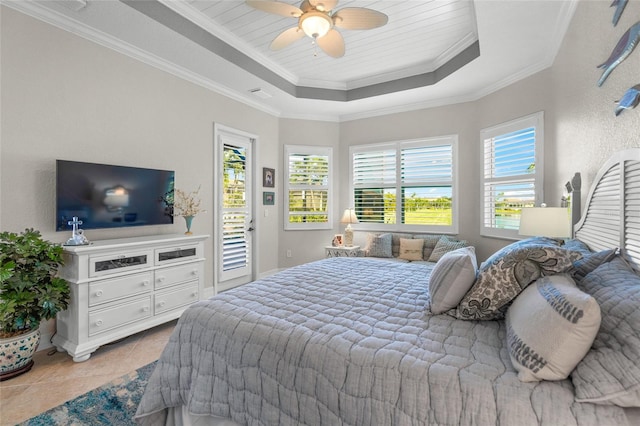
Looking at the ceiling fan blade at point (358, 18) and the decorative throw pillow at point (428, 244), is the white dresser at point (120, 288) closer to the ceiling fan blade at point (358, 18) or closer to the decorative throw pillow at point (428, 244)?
the ceiling fan blade at point (358, 18)

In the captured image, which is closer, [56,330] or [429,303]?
[429,303]

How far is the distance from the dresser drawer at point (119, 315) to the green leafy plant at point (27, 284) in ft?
0.83

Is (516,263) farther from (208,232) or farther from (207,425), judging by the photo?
(208,232)

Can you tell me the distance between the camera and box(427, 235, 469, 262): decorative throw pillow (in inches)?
157

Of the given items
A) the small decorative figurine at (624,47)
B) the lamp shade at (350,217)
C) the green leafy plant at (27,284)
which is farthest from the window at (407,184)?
the green leafy plant at (27,284)

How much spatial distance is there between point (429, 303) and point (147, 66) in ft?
11.6

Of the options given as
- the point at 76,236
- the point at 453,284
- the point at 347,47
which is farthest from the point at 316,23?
the point at 76,236

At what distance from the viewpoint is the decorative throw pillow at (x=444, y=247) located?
3.99 m

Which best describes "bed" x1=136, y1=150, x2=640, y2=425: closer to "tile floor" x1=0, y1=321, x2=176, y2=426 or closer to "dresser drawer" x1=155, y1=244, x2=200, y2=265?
"tile floor" x1=0, y1=321, x2=176, y2=426

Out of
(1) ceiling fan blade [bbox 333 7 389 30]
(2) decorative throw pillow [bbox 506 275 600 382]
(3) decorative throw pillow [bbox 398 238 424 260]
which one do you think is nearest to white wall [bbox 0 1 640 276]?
(3) decorative throw pillow [bbox 398 238 424 260]

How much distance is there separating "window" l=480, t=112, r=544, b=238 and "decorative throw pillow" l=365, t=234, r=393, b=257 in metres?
1.29

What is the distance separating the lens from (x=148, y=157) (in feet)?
10.5

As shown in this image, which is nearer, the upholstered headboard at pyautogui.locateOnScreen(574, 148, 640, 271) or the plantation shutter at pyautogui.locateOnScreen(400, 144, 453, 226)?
the upholstered headboard at pyautogui.locateOnScreen(574, 148, 640, 271)

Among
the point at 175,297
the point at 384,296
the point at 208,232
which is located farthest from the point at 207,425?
the point at 208,232
